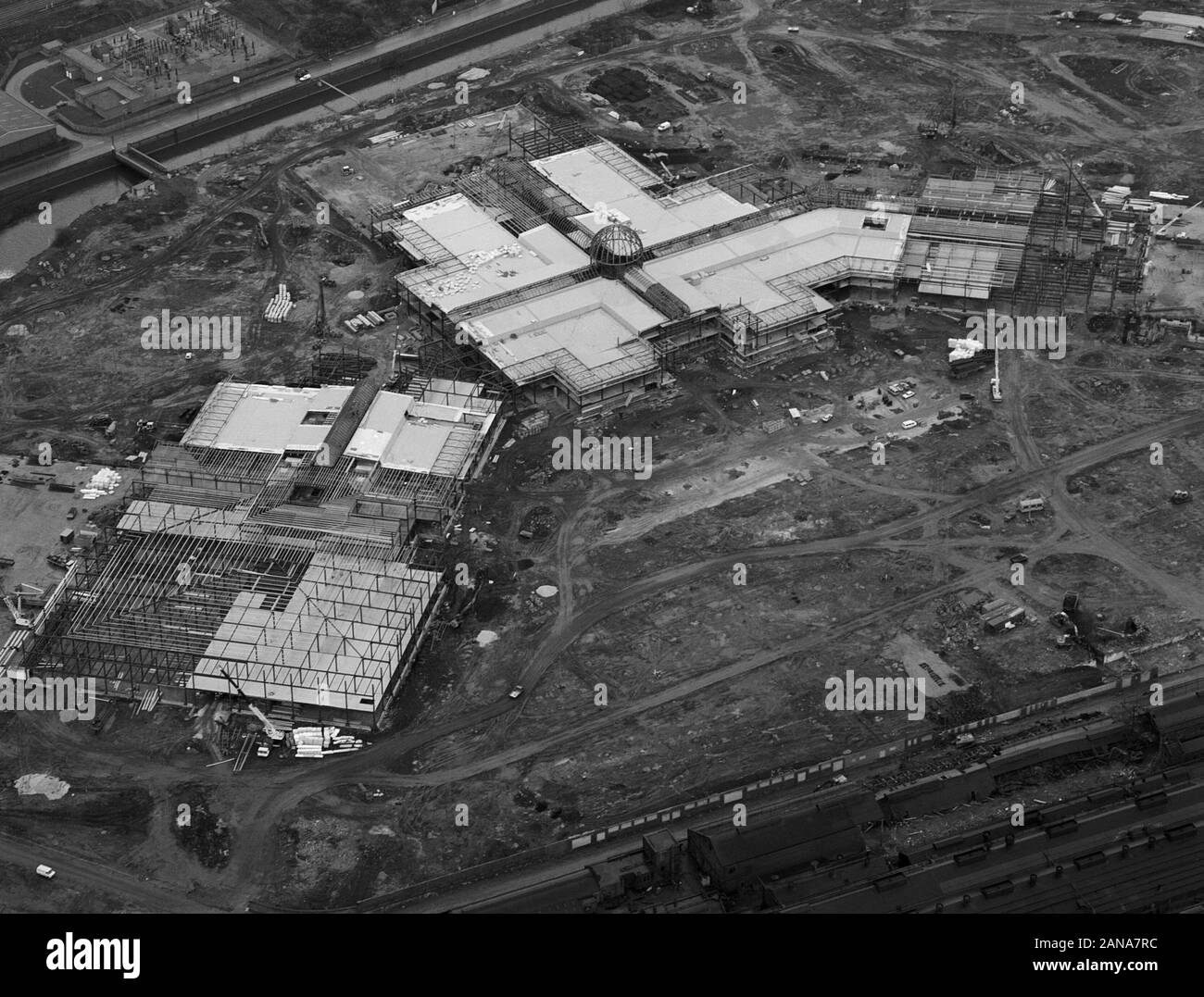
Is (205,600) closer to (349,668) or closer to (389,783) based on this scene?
(349,668)

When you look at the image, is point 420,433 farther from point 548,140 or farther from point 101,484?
point 548,140

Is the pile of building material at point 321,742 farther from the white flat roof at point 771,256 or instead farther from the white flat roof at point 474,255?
the white flat roof at point 771,256

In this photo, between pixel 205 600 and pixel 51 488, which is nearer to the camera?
pixel 205 600

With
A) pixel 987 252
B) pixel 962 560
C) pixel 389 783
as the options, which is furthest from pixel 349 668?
pixel 987 252

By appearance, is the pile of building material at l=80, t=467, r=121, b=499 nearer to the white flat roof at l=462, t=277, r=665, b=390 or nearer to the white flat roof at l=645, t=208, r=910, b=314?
the white flat roof at l=462, t=277, r=665, b=390

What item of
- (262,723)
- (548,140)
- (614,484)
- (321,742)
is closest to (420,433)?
(614,484)

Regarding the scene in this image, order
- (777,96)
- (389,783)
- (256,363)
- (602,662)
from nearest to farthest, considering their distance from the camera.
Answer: (389,783) < (602,662) < (256,363) < (777,96)
